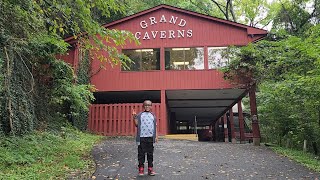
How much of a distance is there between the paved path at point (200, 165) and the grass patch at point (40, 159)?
0.46 metres

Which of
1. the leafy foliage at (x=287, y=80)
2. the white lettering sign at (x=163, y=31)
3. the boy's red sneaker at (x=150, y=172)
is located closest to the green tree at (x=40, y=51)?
the boy's red sneaker at (x=150, y=172)

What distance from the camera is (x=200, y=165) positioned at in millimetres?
8258

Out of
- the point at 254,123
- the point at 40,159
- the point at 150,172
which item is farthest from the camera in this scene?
the point at 254,123

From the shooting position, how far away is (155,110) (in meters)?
17.0

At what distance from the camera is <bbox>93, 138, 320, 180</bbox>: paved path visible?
23.4ft

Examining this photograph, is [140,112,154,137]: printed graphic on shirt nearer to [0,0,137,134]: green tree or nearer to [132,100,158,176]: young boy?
[132,100,158,176]: young boy

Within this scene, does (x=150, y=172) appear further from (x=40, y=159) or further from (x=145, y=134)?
(x=40, y=159)

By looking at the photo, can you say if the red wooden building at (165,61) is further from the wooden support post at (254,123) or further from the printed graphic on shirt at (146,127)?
the printed graphic on shirt at (146,127)

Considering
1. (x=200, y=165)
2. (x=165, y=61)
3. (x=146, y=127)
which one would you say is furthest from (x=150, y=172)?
(x=165, y=61)

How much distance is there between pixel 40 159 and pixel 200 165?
153 inches

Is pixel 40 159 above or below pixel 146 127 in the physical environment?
below

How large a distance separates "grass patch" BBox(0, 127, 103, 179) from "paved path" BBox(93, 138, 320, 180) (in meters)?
0.46

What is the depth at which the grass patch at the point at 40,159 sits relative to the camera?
21.0 feet

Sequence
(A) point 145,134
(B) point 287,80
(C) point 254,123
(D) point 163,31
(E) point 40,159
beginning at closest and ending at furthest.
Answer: (A) point 145,134
(E) point 40,159
(B) point 287,80
(C) point 254,123
(D) point 163,31
